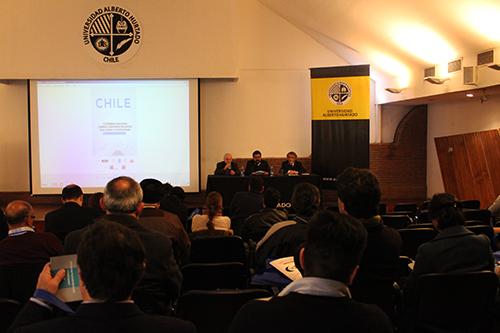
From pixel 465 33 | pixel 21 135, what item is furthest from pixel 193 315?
pixel 21 135

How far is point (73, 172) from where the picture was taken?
34.0 ft

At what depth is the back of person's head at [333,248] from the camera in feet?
5.13

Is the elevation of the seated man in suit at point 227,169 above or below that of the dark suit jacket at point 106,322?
above

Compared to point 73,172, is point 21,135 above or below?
above

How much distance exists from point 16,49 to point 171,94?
3.02m

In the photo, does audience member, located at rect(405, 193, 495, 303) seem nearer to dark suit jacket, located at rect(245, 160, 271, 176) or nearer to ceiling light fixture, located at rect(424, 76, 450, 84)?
ceiling light fixture, located at rect(424, 76, 450, 84)

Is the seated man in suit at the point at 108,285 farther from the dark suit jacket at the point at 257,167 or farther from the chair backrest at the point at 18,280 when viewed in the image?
the dark suit jacket at the point at 257,167

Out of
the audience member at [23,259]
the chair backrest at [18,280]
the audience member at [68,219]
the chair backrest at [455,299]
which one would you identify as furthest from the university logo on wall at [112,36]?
the chair backrest at [455,299]

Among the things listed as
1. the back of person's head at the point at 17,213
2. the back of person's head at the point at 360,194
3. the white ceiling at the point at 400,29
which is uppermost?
the white ceiling at the point at 400,29

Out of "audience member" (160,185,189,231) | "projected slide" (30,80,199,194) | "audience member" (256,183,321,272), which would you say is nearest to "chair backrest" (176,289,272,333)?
"audience member" (256,183,321,272)

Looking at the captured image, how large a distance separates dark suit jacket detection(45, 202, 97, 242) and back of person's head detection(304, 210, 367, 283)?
10.6ft

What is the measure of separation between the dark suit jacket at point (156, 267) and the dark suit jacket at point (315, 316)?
1.32m

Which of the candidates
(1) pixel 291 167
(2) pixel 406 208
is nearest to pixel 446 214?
(2) pixel 406 208

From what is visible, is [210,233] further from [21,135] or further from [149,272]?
[21,135]
